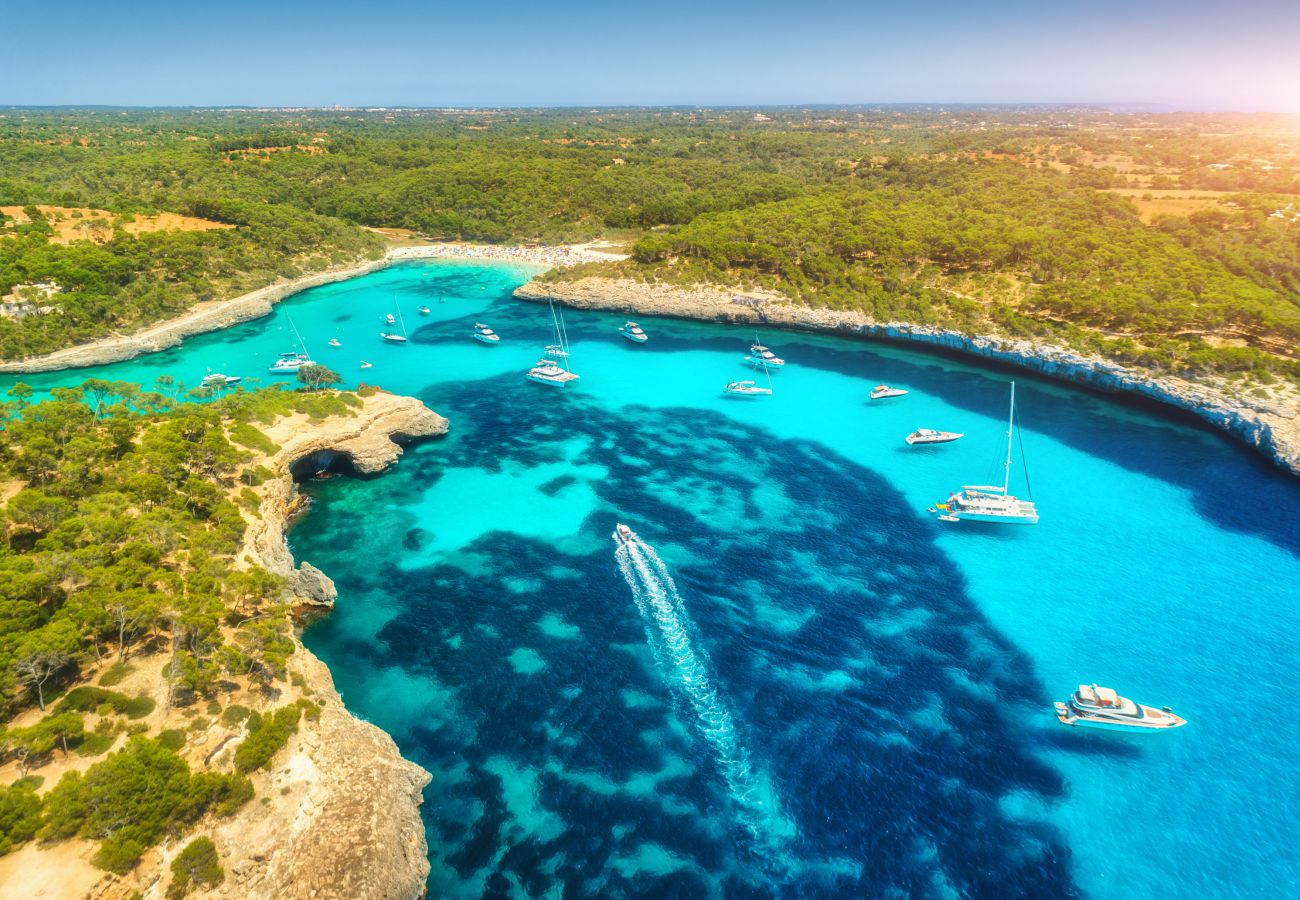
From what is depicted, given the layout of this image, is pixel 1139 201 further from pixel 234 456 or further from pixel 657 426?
pixel 234 456

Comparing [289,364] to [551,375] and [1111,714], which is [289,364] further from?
[1111,714]

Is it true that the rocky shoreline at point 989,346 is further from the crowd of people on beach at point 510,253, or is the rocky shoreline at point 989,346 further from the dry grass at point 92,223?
the dry grass at point 92,223

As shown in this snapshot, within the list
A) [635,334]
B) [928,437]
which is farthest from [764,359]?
[928,437]

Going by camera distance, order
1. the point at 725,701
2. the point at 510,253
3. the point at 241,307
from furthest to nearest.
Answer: the point at 510,253
the point at 241,307
the point at 725,701

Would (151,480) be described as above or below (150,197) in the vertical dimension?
below

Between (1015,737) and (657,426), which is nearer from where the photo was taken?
(1015,737)

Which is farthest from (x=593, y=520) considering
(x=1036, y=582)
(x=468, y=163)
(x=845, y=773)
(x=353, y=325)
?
(x=468, y=163)
